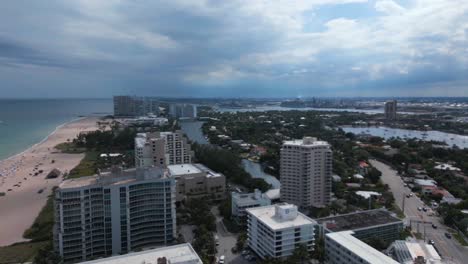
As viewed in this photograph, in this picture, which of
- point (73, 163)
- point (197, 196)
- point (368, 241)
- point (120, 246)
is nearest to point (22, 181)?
point (73, 163)

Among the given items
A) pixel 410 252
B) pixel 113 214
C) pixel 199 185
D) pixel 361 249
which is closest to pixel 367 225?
pixel 410 252

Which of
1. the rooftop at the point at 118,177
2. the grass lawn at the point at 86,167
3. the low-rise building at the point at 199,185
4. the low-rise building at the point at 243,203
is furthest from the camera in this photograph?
the grass lawn at the point at 86,167

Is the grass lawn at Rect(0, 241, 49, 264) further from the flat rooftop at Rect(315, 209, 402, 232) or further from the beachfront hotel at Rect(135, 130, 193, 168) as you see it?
the flat rooftop at Rect(315, 209, 402, 232)

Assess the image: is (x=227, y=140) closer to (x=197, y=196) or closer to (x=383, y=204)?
(x=197, y=196)

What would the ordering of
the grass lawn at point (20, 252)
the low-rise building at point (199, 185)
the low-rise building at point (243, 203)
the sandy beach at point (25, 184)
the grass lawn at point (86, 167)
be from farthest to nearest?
1. the grass lawn at point (86, 167)
2. the low-rise building at point (199, 185)
3. the sandy beach at point (25, 184)
4. the low-rise building at point (243, 203)
5. the grass lawn at point (20, 252)

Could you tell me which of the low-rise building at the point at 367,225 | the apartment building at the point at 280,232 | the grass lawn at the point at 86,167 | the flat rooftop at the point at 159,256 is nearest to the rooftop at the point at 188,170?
the grass lawn at the point at 86,167

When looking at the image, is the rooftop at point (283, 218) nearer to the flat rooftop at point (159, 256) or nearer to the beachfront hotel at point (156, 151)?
the flat rooftop at point (159, 256)

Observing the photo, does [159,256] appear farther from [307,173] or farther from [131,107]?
[131,107]
